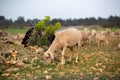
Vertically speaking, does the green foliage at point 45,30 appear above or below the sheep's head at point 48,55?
above

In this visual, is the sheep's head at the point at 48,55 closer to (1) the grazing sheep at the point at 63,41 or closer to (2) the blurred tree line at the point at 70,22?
(1) the grazing sheep at the point at 63,41

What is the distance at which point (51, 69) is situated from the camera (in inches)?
488

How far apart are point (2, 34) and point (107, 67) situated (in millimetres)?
9256

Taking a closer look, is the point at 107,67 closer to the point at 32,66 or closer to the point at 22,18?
the point at 32,66

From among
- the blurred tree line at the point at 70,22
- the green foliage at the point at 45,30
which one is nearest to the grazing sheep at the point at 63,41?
the green foliage at the point at 45,30

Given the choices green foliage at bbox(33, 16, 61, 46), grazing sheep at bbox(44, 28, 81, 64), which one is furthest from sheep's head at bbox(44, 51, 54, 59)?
green foliage at bbox(33, 16, 61, 46)

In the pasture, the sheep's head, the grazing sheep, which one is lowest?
the pasture

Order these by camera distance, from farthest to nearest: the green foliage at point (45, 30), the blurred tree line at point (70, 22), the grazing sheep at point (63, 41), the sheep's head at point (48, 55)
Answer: the blurred tree line at point (70, 22) → the green foliage at point (45, 30) → the grazing sheep at point (63, 41) → the sheep's head at point (48, 55)

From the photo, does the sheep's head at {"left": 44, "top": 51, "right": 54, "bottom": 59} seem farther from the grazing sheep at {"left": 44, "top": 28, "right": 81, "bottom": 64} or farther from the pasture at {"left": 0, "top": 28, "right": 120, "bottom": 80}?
the pasture at {"left": 0, "top": 28, "right": 120, "bottom": 80}

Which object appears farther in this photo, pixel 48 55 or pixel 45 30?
pixel 45 30

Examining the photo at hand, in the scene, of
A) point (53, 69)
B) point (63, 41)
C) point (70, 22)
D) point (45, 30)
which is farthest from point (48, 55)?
point (70, 22)

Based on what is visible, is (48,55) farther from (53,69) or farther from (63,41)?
(63,41)

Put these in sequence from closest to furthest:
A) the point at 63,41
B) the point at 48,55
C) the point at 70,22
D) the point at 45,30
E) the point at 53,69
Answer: the point at 53,69 → the point at 48,55 → the point at 63,41 → the point at 45,30 → the point at 70,22

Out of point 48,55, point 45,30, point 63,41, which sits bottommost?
point 48,55
